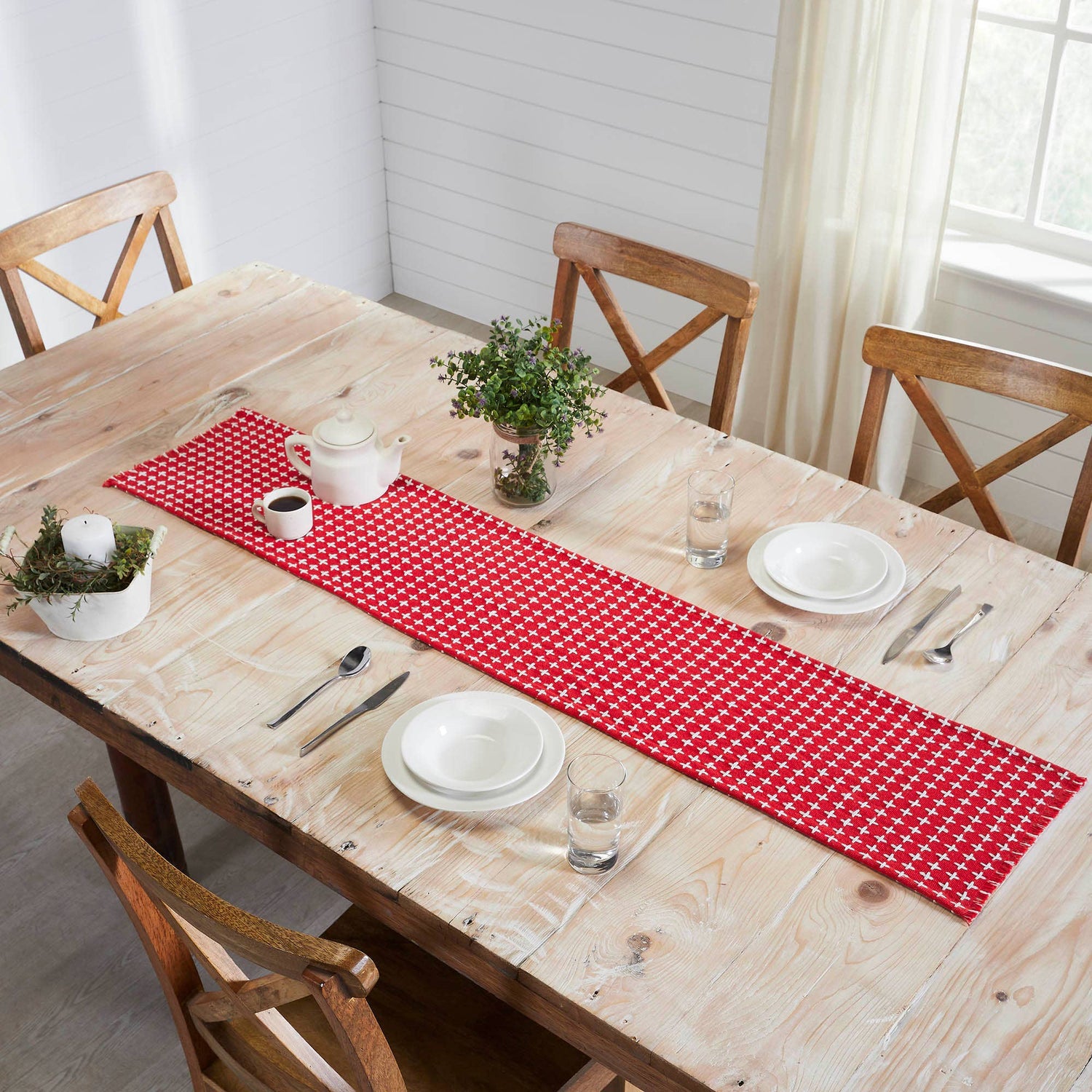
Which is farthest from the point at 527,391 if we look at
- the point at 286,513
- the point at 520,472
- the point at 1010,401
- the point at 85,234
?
the point at 1010,401

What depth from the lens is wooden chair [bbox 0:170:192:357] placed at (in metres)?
2.36

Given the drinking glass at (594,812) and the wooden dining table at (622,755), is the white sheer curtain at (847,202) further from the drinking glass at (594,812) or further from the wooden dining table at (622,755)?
the drinking glass at (594,812)

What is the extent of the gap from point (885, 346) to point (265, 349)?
1111mm

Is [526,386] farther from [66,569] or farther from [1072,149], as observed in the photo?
[1072,149]

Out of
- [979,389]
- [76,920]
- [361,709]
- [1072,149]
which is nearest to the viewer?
[361,709]

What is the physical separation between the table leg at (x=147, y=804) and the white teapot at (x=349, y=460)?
584 millimetres

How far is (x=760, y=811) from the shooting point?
136cm

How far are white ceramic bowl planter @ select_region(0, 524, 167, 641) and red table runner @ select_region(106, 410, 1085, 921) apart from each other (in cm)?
19

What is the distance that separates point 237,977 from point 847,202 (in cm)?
236

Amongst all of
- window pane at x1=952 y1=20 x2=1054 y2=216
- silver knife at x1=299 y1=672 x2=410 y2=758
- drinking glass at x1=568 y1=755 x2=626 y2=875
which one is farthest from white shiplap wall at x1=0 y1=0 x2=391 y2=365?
drinking glass at x1=568 y1=755 x2=626 y2=875

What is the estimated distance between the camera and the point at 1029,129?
9.47ft

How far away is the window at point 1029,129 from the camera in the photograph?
2766mm

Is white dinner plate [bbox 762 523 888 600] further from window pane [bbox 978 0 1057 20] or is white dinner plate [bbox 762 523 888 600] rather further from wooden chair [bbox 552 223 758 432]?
window pane [bbox 978 0 1057 20]

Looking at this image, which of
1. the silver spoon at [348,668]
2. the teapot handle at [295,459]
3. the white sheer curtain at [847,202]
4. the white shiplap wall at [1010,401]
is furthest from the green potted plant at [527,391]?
the white shiplap wall at [1010,401]
